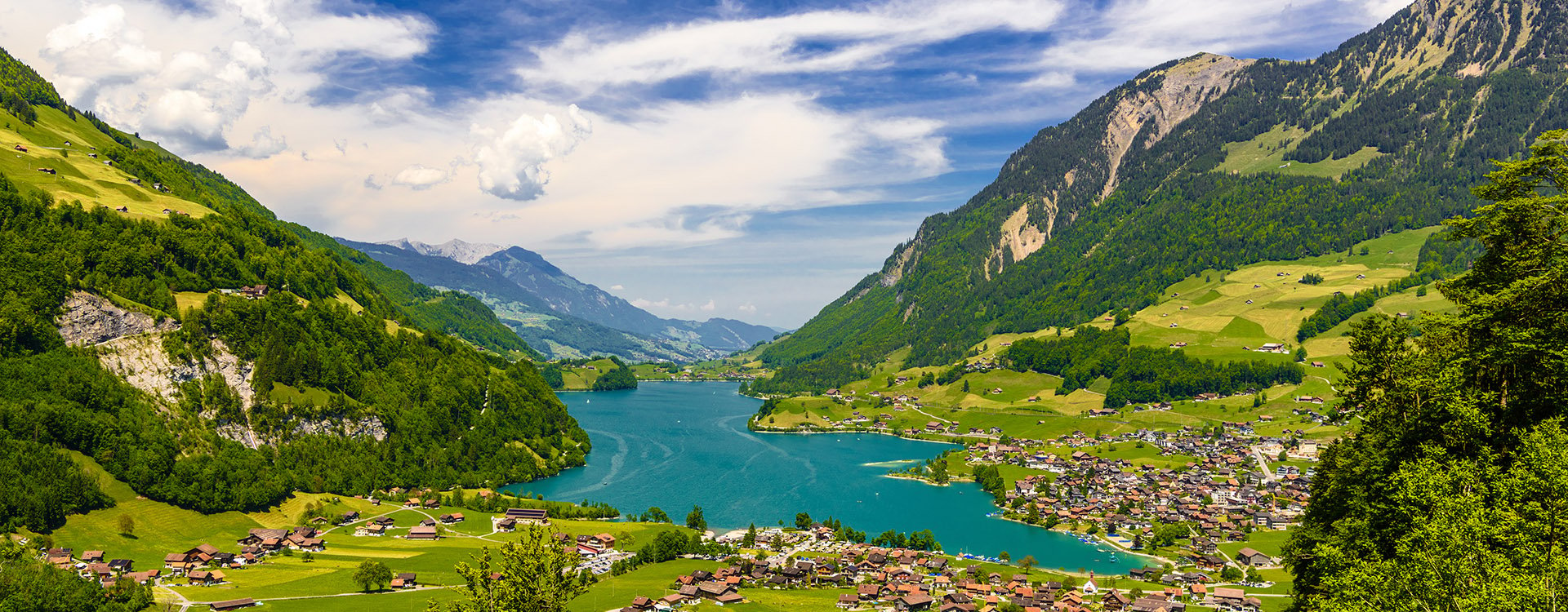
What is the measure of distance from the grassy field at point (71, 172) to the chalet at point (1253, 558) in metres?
177

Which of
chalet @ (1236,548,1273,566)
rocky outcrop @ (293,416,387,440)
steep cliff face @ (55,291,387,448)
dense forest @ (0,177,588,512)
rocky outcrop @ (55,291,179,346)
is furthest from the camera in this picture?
rocky outcrop @ (293,416,387,440)

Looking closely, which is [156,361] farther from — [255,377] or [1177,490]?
[1177,490]

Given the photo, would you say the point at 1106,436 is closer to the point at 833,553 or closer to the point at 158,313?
the point at 833,553

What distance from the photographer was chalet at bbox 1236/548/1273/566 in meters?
98.5

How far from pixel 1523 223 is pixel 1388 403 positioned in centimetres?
930

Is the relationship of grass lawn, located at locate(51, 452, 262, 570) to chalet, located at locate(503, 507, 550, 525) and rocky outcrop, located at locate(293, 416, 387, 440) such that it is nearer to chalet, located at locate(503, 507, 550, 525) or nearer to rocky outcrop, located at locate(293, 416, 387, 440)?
rocky outcrop, located at locate(293, 416, 387, 440)

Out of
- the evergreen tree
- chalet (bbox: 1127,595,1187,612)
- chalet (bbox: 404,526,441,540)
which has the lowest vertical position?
chalet (bbox: 1127,595,1187,612)

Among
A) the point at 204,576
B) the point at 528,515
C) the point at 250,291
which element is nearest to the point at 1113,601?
the point at 528,515

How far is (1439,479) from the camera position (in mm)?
28188

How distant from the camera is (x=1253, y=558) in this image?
325 ft

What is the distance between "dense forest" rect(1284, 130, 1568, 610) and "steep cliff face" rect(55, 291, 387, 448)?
453 ft

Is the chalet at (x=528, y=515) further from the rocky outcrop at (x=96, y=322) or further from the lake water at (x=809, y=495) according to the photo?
the rocky outcrop at (x=96, y=322)

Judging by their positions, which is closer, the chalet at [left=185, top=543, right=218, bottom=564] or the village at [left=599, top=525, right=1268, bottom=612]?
the village at [left=599, top=525, right=1268, bottom=612]

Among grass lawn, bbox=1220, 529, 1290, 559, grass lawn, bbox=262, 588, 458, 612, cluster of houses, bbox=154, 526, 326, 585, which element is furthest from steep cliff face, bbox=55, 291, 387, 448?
grass lawn, bbox=1220, 529, 1290, 559
